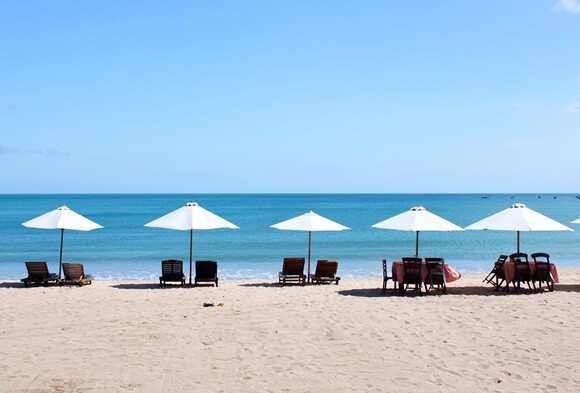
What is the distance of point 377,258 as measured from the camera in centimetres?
2567

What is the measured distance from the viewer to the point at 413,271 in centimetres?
1182

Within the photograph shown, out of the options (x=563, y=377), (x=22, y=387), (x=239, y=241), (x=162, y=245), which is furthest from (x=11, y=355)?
(x=239, y=241)

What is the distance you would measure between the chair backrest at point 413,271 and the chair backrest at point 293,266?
2.92 meters

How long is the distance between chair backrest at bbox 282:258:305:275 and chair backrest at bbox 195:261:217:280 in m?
1.67

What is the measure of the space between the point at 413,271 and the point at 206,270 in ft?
16.0

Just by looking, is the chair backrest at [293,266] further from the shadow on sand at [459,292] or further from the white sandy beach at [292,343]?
the white sandy beach at [292,343]

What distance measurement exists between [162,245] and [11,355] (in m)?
27.0

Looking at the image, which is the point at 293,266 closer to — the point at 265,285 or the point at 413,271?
the point at 265,285

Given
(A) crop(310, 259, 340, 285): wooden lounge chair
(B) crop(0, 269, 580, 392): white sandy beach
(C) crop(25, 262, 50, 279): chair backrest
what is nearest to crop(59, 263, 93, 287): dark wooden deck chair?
(C) crop(25, 262, 50, 279): chair backrest

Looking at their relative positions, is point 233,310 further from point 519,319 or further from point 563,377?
point 563,377

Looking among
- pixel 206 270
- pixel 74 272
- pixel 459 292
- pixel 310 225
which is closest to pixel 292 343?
pixel 459 292

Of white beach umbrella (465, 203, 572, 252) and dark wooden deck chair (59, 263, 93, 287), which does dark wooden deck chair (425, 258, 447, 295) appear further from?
dark wooden deck chair (59, 263, 93, 287)

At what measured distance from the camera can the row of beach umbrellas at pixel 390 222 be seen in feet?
41.3

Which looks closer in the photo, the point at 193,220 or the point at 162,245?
the point at 193,220
